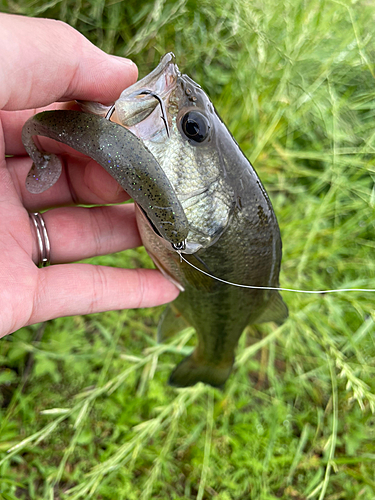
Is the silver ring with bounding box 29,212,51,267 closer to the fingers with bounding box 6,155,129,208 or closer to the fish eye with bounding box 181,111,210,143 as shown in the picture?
the fingers with bounding box 6,155,129,208

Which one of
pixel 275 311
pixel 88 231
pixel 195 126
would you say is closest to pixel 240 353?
pixel 275 311

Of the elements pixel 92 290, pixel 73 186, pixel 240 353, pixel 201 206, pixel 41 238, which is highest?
pixel 201 206

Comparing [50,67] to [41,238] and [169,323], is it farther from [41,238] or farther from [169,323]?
[169,323]

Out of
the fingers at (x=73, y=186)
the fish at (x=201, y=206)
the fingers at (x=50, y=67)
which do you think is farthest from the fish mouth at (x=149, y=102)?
the fingers at (x=73, y=186)

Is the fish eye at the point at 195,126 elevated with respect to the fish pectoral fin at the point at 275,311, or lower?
elevated

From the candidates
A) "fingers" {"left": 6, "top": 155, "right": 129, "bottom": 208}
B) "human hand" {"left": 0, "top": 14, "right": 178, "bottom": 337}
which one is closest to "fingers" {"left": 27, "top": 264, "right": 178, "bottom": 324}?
"human hand" {"left": 0, "top": 14, "right": 178, "bottom": 337}

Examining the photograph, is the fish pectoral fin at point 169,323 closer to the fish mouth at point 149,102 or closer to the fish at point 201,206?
the fish at point 201,206

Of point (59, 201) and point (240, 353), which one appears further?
point (240, 353)
